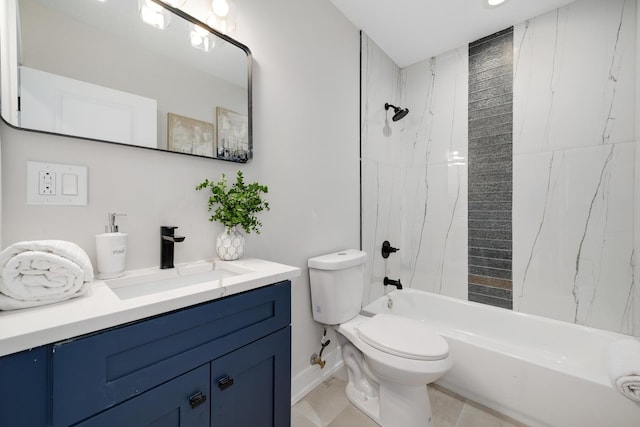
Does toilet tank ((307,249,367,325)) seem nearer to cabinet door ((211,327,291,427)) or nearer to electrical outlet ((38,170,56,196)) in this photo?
cabinet door ((211,327,291,427))

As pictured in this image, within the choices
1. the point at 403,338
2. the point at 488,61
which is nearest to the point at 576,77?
the point at 488,61

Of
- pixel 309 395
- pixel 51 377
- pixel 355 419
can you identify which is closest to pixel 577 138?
pixel 355 419

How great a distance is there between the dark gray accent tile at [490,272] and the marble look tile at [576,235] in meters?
0.06

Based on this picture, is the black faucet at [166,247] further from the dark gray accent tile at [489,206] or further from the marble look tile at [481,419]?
the dark gray accent tile at [489,206]

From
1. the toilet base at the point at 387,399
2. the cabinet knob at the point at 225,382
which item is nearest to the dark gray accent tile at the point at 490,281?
the toilet base at the point at 387,399

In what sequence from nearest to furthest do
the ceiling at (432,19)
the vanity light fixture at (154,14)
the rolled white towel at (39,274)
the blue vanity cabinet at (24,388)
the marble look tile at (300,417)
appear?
the blue vanity cabinet at (24,388), the rolled white towel at (39,274), the vanity light fixture at (154,14), the marble look tile at (300,417), the ceiling at (432,19)

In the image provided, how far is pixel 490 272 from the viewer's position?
211cm

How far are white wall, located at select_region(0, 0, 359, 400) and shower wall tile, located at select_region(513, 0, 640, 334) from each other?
1.23 meters

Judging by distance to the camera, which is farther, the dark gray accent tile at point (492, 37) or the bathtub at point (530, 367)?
the dark gray accent tile at point (492, 37)

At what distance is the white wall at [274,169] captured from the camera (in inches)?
33.5

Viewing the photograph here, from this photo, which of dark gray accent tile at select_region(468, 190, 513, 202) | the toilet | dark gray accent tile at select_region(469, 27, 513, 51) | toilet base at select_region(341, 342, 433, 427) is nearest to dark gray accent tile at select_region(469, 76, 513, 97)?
dark gray accent tile at select_region(469, 27, 513, 51)

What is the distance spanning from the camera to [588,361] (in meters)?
1.64

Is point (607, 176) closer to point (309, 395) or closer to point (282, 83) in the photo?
point (282, 83)

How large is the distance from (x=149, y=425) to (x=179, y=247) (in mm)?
616
